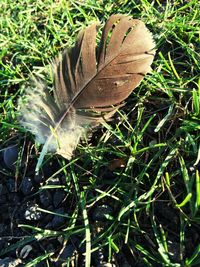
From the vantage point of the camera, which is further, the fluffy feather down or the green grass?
the fluffy feather down

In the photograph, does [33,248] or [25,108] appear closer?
[33,248]

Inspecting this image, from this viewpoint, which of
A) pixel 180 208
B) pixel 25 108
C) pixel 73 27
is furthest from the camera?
pixel 73 27

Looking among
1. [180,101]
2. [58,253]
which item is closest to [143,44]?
[180,101]

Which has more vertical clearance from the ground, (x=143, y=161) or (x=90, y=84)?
(x=90, y=84)

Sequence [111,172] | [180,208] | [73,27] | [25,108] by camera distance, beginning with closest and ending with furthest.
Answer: [180,208] < [111,172] < [25,108] < [73,27]

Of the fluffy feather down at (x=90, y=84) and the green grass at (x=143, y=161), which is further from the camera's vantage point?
the fluffy feather down at (x=90, y=84)

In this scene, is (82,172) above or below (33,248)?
above

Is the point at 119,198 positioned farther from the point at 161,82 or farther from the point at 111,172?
the point at 161,82

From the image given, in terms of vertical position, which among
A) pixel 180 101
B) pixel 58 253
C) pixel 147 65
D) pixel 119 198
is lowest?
pixel 58 253
